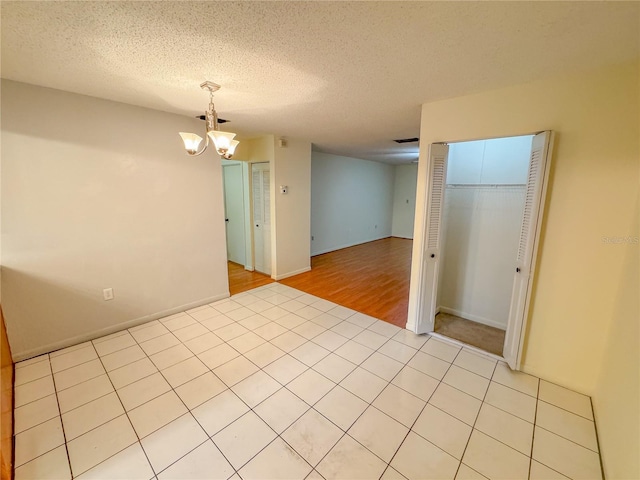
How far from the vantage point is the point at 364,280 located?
4.69 meters

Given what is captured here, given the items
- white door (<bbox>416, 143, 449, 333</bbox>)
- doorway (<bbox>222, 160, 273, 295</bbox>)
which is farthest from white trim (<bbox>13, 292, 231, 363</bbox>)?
white door (<bbox>416, 143, 449, 333</bbox>)

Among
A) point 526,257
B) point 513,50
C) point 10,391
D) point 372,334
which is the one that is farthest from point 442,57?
point 10,391

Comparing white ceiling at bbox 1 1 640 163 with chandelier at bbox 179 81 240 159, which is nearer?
white ceiling at bbox 1 1 640 163

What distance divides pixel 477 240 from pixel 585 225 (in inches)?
49.0

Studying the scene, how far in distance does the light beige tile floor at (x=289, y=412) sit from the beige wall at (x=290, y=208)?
6.50 feet

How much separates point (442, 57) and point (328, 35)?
761mm

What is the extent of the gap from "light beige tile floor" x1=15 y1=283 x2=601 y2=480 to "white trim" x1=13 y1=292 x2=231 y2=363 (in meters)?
0.09

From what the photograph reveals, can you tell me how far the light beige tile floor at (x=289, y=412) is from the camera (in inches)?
60.0

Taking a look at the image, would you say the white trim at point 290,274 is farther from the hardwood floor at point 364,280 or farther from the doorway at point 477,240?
the doorway at point 477,240

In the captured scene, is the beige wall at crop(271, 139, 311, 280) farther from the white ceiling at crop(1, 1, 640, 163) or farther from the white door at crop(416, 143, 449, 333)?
the white door at crop(416, 143, 449, 333)

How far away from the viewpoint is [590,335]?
6.61 ft

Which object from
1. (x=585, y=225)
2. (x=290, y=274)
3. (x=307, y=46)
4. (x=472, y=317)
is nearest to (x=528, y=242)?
(x=585, y=225)

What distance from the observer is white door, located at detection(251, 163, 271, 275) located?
179 inches

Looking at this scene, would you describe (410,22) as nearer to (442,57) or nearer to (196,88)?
(442,57)
